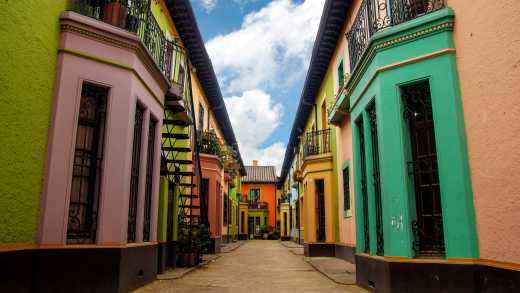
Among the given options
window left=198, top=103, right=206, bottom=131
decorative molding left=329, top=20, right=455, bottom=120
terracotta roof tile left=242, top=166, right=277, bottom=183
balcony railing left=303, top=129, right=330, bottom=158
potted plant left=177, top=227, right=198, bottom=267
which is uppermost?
terracotta roof tile left=242, top=166, right=277, bottom=183

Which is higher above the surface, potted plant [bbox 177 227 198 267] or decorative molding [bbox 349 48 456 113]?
decorative molding [bbox 349 48 456 113]

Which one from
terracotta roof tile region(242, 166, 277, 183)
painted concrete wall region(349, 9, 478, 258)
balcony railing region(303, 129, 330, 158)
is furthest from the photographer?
terracotta roof tile region(242, 166, 277, 183)

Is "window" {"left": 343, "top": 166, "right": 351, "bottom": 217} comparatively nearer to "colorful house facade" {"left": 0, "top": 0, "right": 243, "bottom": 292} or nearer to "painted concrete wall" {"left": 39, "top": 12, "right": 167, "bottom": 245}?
"colorful house facade" {"left": 0, "top": 0, "right": 243, "bottom": 292}

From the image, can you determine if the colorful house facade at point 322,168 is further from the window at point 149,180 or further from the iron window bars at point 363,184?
the window at point 149,180

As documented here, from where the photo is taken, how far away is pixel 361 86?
326 inches

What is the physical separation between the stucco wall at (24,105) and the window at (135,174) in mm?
1812

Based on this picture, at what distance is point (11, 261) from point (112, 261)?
58.9 inches

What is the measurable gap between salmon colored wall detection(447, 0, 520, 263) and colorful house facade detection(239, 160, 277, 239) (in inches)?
1628

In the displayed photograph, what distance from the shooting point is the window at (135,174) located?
24.8ft

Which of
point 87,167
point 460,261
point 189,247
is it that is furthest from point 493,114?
point 189,247

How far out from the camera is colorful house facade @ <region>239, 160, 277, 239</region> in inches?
2015

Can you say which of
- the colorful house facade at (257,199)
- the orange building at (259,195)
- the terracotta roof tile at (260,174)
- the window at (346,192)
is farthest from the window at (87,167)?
the terracotta roof tile at (260,174)

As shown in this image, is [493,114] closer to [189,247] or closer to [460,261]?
[460,261]

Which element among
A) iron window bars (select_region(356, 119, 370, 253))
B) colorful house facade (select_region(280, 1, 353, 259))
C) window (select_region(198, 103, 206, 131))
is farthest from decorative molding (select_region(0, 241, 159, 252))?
window (select_region(198, 103, 206, 131))
